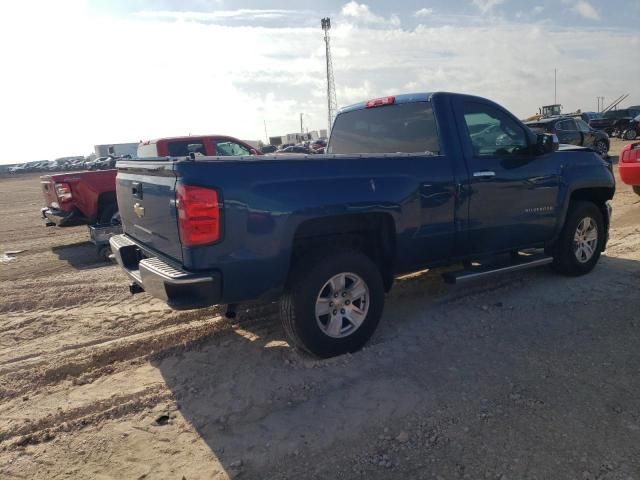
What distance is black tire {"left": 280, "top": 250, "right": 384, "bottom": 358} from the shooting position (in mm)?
3654

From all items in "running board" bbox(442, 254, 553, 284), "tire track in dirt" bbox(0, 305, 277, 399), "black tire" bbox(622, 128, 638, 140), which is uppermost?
"black tire" bbox(622, 128, 638, 140)

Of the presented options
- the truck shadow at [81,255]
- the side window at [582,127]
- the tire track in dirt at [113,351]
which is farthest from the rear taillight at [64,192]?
the side window at [582,127]

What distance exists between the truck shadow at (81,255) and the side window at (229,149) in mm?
3031

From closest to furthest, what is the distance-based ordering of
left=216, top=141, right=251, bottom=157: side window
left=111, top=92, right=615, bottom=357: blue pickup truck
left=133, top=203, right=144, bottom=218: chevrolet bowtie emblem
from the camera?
left=111, top=92, right=615, bottom=357: blue pickup truck, left=133, top=203, right=144, bottom=218: chevrolet bowtie emblem, left=216, top=141, right=251, bottom=157: side window

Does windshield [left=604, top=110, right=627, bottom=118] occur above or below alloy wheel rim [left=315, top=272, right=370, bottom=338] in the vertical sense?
above

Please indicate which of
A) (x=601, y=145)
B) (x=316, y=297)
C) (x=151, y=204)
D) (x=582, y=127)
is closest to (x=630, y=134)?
(x=601, y=145)

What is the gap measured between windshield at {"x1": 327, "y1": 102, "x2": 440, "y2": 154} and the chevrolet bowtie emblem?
2.34m

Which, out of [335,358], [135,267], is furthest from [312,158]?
[135,267]

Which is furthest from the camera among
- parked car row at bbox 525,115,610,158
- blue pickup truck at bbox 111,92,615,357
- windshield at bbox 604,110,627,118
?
windshield at bbox 604,110,627,118

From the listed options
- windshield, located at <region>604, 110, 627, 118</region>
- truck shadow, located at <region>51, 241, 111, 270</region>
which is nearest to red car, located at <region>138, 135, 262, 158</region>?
truck shadow, located at <region>51, 241, 111, 270</region>

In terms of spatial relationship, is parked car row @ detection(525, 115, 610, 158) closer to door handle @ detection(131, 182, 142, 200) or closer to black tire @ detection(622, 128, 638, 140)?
black tire @ detection(622, 128, 638, 140)

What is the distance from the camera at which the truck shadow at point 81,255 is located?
308 inches

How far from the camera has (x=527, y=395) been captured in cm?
330

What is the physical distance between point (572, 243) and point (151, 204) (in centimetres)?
450
